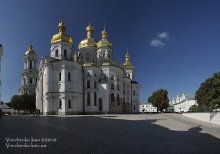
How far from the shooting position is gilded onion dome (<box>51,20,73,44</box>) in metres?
59.2

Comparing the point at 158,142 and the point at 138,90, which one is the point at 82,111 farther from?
the point at 158,142

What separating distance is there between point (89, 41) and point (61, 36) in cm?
1157

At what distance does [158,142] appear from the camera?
14938 millimetres

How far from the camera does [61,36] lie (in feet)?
194

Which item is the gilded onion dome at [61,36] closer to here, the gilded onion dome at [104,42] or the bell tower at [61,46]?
the bell tower at [61,46]

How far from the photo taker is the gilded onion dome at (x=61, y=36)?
59250 mm

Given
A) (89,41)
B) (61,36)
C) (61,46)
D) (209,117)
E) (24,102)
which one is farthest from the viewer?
(24,102)

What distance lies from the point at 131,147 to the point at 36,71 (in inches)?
2942

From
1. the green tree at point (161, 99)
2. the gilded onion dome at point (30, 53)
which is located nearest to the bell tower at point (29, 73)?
the gilded onion dome at point (30, 53)

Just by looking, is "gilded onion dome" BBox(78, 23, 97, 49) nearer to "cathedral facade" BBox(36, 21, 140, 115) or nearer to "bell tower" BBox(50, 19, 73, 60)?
"cathedral facade" BBox(36, 21, 140, 115)

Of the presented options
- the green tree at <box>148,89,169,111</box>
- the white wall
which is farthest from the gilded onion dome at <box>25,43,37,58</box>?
the white wall

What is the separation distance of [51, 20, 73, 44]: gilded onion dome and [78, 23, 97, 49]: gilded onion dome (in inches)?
352

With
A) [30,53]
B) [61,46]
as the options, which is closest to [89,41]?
[61,46]

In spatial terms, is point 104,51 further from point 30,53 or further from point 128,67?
point 30,53
